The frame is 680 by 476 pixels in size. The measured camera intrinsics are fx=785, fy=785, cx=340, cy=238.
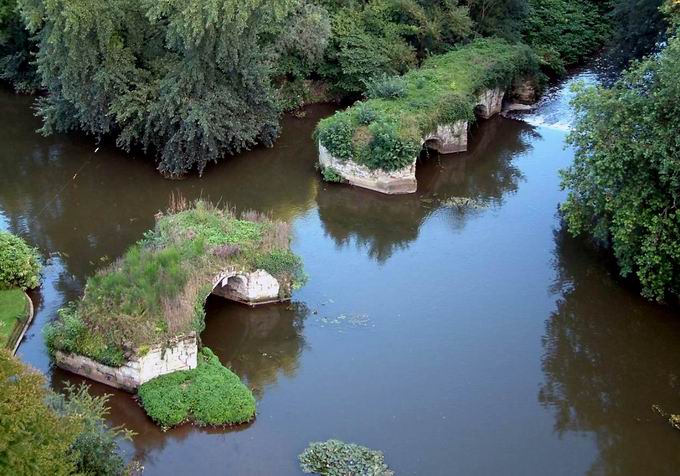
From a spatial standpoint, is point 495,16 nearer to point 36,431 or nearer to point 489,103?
point 489,103

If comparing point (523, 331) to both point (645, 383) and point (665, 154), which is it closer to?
point (645, 383)

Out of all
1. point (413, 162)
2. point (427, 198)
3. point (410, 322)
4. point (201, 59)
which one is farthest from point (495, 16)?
point (410, 322)

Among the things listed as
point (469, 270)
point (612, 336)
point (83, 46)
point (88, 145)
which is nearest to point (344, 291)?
point (469, 270)

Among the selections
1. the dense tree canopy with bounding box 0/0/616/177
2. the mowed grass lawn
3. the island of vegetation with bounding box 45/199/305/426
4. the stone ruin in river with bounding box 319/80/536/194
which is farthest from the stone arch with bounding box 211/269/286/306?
the stone ruin in river with bounding box 319/80/536/194

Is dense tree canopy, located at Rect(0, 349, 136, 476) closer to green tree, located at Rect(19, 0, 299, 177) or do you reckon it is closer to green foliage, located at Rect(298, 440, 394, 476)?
green foliage, located at Rect(298, 440, 394, 476)

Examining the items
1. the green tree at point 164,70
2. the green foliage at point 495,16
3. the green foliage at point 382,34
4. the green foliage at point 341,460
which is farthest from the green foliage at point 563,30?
the green foliage at point 341,460

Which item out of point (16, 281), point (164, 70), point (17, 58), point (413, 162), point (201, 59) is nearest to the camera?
point (16, 281)
